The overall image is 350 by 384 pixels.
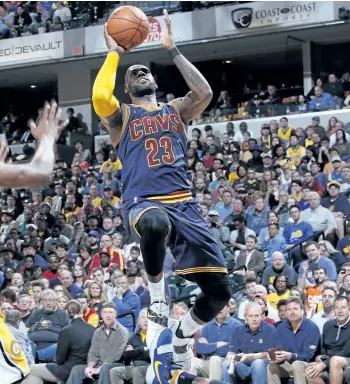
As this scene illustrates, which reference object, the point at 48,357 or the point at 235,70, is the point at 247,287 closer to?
the point at 48,357

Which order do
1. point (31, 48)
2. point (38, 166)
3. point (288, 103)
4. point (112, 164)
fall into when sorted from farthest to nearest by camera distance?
point (31, 48) < point (288, 103) < point (112, 164) < point (38, 166)

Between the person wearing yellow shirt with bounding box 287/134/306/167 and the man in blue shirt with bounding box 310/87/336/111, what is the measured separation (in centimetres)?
303

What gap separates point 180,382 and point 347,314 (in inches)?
152

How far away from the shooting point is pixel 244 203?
664 inches

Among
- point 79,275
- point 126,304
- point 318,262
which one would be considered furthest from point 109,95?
point 79,275

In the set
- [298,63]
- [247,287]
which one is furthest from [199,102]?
[298,63]

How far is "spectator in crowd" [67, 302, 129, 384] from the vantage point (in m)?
11.8

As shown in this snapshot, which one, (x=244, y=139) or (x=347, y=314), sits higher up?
(x=244, y=139)

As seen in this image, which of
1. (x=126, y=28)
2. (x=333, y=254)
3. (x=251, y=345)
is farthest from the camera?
(x=333, y=254)

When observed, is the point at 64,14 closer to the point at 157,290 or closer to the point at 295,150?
the point at 295,150

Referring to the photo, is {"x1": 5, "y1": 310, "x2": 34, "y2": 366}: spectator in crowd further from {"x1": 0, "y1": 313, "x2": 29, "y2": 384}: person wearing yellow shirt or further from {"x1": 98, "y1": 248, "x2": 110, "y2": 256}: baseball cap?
{"x1": 0, "y1": 313, "x2": 29, "y2": 384}: person wearing yellow shirt

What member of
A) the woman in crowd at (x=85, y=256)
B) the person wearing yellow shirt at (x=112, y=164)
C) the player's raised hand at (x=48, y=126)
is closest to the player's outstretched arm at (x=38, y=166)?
the player's raised hand at (x=48, y=126)

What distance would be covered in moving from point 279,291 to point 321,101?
10.1 metres

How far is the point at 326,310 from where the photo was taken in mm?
11391
